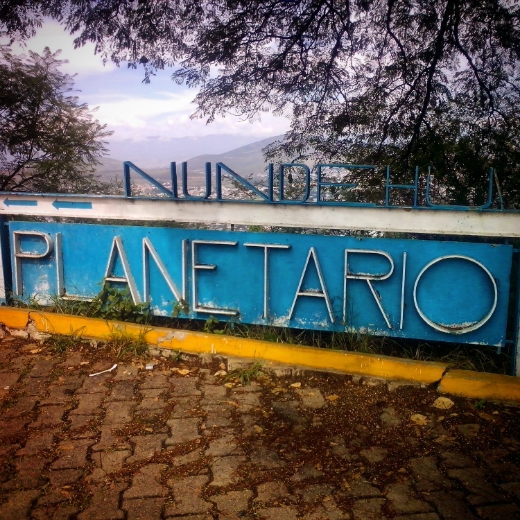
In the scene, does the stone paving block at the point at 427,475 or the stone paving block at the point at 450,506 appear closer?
the stone paving block at the point at 450,506

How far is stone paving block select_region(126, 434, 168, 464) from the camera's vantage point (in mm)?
2795

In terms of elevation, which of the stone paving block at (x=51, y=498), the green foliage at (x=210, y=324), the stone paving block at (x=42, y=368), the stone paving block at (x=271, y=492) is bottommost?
the stone paving block at (x=271, y=492)

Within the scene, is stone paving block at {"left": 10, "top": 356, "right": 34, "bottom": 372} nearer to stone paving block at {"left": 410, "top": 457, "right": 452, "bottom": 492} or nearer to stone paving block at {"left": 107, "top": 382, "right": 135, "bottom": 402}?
stone paving block at {"left": 107, "top": 382, "right": 135, "bottom": 402}

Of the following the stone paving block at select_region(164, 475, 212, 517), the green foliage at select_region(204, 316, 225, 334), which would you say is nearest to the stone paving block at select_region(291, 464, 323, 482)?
the stone paving block at select_region(164, 475, 212, 517)

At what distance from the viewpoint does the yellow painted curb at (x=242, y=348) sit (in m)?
3.67

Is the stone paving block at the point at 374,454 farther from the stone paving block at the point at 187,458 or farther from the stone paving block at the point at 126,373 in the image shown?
the stone paving block at the point at 126,373

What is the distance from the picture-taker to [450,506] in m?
2.41

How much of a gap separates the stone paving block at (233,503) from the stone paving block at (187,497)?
57 mm

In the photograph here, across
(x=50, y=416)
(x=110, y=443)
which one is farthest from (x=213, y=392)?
(x=50, y=416)

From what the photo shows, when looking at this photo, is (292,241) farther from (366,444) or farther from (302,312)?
(366,444)

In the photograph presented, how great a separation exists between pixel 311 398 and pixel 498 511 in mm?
1397

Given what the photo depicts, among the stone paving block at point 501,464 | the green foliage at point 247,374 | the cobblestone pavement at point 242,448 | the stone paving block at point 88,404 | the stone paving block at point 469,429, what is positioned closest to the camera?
the cobblestone pavement at point 242,448

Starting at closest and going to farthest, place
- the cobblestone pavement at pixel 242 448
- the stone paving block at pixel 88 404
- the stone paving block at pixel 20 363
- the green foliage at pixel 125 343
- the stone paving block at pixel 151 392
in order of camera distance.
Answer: the cobblestone pavement at pixel 242 448 < the stone paving block at pixel 88 404 < the stone paving block at pixel 151 392 < the stone paving block at pixel 20 363 < the green foliage at pixel 125 343

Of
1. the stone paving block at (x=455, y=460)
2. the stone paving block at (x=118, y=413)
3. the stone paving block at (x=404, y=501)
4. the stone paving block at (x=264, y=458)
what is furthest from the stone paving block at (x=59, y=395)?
the stone paving block at (x=455, y=460)
